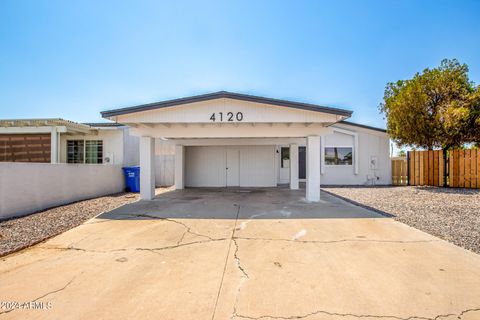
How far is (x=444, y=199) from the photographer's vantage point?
8.85 m

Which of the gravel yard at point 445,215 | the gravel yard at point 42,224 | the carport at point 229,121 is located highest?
the carport at point 229,121

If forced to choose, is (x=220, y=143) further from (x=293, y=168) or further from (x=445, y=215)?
(x=445, y=215)

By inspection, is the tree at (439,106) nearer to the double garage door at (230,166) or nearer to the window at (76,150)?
the double garage door at (230,166)

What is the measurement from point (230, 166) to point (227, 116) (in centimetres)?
617

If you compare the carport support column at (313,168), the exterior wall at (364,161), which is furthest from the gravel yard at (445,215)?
the exterior wall at (364,161)

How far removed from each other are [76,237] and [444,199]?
1175 cm

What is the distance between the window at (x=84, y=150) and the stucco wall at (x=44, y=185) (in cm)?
383

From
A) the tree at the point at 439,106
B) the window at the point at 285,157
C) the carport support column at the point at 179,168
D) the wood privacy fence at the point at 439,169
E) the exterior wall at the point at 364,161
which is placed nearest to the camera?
the tree at the point at 439,106

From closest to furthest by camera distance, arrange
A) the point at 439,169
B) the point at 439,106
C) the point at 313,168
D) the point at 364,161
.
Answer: the point at 313,168 → the point at 439,106 → the point at 439,169 → the point at 364,161

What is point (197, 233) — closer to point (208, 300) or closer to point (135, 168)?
point (208, 300)

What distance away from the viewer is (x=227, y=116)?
803 centimetres

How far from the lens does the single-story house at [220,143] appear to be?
8.01 metres

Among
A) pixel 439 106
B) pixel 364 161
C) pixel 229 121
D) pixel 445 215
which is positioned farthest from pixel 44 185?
pixel 439 106

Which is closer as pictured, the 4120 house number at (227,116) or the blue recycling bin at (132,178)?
the 4120 house number at (227,116)
